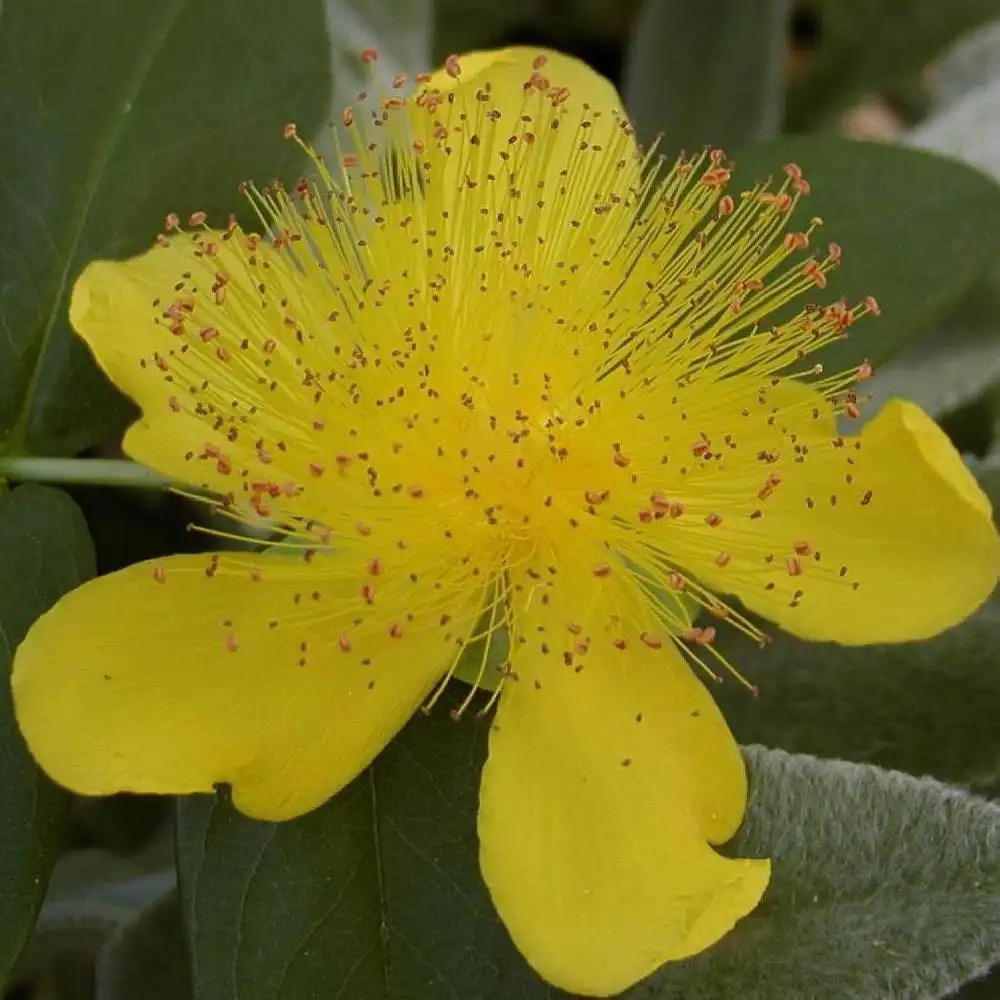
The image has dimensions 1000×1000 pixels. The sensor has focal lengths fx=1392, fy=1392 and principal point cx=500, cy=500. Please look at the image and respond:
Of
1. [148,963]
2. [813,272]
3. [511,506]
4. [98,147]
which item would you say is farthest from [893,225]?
[148,963]

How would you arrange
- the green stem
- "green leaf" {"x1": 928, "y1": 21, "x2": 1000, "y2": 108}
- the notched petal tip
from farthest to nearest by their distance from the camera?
"green leaf" {"x1": 928, "y1": 21, "x2": 1000, "y2": 108} → the green stem → the notched petal tip

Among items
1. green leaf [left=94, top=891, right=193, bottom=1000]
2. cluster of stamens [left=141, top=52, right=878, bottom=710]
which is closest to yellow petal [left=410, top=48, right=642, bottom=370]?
cluster of stamens [left=141, top=52, right=878, bottom=710]

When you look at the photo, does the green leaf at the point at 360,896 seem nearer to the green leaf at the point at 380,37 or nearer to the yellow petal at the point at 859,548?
the yellow petal at the point at 859,548

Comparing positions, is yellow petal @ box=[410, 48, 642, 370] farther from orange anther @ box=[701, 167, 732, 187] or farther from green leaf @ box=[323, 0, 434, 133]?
green leaf @ box=[323, 0, 434, 133]

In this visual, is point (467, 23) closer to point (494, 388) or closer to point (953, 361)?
point (953, 361)

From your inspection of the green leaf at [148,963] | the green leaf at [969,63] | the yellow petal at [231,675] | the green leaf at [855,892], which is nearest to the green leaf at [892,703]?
A: the green leaf at [855,892]

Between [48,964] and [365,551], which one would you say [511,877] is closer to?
[365,551]
